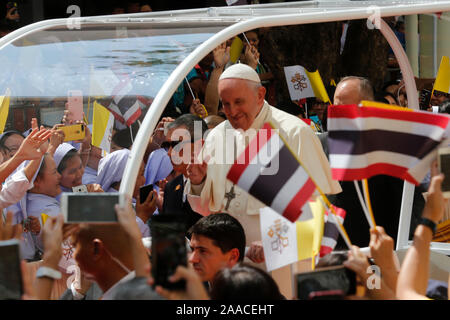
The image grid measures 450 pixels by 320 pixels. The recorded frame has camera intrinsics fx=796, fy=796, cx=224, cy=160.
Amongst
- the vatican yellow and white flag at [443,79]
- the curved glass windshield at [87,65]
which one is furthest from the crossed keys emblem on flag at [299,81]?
the curved glass windshield at [87,65]

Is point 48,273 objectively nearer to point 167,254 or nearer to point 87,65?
point 167,254

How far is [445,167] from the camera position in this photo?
120 inches

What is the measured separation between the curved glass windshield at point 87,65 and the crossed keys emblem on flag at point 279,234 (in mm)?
1205

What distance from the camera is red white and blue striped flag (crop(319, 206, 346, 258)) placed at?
11.1 ft

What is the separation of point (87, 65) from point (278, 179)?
2.10 meters

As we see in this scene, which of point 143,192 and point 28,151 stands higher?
point 28,151

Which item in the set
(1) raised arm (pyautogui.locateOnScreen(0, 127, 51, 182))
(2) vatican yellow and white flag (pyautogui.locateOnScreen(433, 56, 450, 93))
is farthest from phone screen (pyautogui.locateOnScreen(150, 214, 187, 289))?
(2) vatican yellow and white flag (pyautogui.locateOnScreen(433, 56, 450, 93))

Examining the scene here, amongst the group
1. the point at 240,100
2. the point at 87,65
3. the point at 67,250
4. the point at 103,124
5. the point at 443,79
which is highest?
the point at 87,65

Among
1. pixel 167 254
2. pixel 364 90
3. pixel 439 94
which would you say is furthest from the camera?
pixel 439 94

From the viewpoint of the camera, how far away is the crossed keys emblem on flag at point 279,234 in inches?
141

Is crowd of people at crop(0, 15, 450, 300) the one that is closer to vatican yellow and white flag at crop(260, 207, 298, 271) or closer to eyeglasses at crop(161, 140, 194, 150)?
eyeglasses at crop(161, 140, 194, 150)

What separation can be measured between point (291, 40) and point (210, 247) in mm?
6347

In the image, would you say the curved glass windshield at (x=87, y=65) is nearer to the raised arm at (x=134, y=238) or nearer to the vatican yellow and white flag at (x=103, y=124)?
the vatican yellow and white flag at (x=103, y=124)

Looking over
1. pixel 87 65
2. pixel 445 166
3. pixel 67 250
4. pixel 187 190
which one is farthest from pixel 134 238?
pixel 87 65
